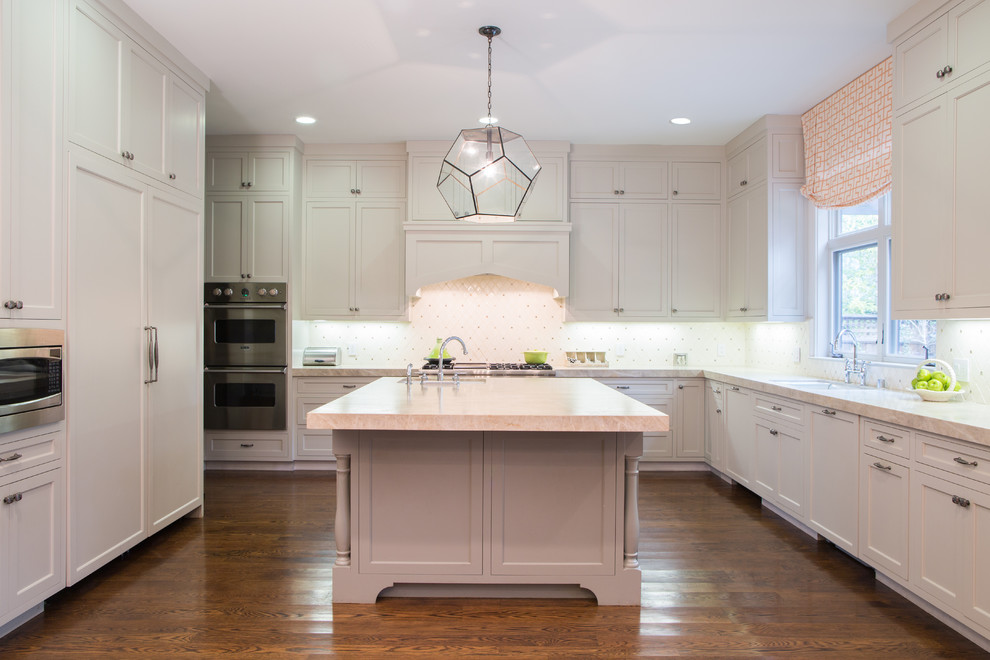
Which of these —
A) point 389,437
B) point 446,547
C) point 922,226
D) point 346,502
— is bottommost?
point 446,547

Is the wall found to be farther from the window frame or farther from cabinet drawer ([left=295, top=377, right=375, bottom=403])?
the window frame

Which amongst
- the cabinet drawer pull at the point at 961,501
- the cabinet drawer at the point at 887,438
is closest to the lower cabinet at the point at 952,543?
the cabinet drawer pull at the point at 961,501

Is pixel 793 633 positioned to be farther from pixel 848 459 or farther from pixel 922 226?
pixel 922 226

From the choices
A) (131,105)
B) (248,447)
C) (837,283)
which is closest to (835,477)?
(837,283)

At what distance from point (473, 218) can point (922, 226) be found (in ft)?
7.12

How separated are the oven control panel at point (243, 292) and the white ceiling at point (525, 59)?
126 centimetres

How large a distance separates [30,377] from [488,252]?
3436 mm

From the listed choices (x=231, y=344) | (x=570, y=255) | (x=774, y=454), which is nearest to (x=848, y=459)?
(x=774, y=454)

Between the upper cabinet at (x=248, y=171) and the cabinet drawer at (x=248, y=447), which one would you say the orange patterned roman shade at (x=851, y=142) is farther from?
the cabinet drawer at (x=248, y=447)

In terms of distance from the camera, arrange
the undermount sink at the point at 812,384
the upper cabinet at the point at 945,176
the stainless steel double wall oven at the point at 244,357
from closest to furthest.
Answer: the upper cabinet at the point at 945,176, the undermount sink at the point at 812,384, the stainless steel double wall oven at the point at 244,357

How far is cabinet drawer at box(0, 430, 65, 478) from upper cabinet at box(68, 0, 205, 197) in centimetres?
127

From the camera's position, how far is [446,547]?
2.69 metres

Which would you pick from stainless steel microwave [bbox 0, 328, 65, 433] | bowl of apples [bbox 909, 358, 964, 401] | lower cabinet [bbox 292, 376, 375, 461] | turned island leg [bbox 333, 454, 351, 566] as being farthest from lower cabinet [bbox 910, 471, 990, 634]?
lower cabinet [bbox 292, 376, 375, 461]

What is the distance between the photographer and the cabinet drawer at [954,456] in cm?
222
